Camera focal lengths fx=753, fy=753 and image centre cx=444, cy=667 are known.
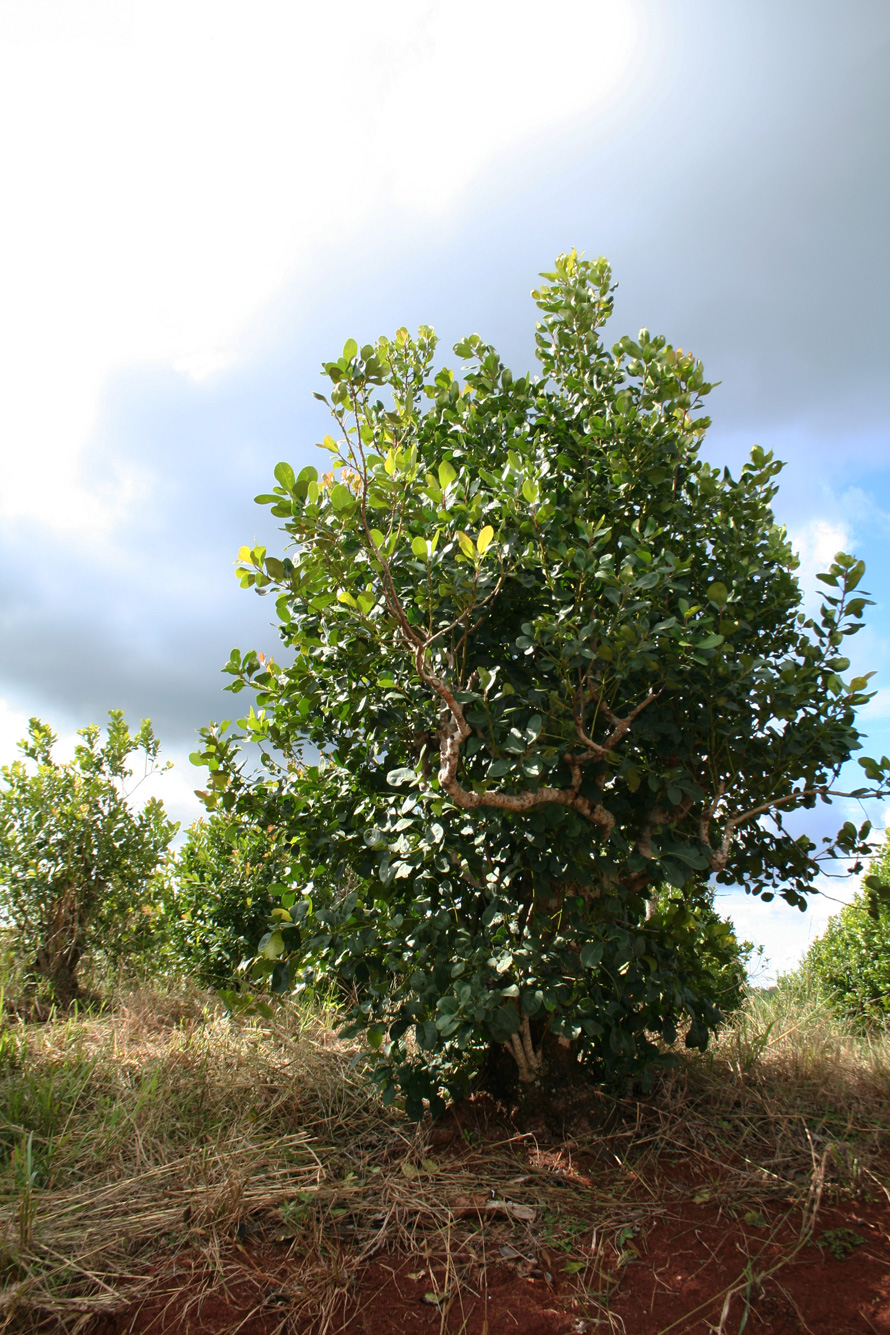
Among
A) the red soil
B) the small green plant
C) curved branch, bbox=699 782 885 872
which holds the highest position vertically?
curved branch, bbox=699 782 885 872

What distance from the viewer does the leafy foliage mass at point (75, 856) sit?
7.27 metres

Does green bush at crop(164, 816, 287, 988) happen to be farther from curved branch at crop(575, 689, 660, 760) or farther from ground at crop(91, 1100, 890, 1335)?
curved branch at crop(575, 689, 660, 760)

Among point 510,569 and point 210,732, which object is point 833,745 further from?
point 210,732

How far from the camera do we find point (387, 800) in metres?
3.49

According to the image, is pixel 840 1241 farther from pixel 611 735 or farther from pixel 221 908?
pixel 221 908

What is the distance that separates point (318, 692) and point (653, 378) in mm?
2298

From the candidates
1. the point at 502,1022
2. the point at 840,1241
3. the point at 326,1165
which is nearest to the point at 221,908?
the point at 326,1165

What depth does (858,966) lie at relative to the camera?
332 inches

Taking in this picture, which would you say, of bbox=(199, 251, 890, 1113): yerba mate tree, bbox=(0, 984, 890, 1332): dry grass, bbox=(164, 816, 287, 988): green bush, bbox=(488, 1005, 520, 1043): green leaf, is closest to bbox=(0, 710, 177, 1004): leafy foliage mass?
bbox=(164, 816, 287, 988): green bush

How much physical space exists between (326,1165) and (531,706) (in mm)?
2208

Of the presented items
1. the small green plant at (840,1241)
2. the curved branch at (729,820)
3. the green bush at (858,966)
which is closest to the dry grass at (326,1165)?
the small green plant at (840,1241)

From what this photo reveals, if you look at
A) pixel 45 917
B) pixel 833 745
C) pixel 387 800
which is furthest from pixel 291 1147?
pixel 45 917

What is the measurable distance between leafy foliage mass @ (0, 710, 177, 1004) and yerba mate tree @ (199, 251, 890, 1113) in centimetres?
461

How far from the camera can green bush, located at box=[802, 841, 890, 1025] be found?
308 inches
